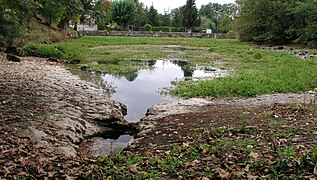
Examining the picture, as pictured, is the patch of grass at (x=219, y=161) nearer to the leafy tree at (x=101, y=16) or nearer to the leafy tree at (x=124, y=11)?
the leafy tree at (x=101, y=16)

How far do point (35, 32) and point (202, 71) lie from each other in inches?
614

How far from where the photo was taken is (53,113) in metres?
8.66

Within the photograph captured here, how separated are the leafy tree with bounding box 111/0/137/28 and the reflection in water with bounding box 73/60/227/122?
1716 inches

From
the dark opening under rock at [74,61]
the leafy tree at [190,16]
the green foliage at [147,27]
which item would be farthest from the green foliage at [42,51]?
the leafy tree at [190,16]

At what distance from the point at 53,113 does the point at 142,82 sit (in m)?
8.51

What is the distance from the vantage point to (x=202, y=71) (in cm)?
2016

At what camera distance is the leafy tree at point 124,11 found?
65312 mm

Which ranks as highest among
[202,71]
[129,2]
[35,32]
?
[129,2]

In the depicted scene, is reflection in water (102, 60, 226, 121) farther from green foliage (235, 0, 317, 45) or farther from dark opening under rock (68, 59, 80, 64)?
green foliage (235, 0, 317, 45)

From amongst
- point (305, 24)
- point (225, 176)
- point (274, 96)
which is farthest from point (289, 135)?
point (305, 24)

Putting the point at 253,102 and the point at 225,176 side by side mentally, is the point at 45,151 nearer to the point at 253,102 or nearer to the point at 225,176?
the point at 225,176

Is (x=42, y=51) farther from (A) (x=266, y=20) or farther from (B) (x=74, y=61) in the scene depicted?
(A) (x=266, y=20)

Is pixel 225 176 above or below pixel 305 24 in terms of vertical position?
below

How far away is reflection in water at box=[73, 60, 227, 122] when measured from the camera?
12.3 metres
